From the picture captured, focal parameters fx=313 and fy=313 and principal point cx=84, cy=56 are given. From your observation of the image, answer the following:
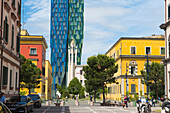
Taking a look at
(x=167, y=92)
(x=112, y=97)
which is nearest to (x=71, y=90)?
(x=112, y=97)

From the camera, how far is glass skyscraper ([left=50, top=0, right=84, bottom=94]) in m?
177

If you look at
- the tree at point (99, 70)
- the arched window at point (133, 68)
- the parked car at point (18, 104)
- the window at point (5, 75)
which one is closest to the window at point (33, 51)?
the tree at point (99, 70)

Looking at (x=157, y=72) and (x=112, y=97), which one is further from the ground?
(x=157, y=72)

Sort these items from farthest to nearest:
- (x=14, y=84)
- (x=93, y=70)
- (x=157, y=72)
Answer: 1. (x=157, y=72)
2. (x=93, y=70)
3. (x=14, y=84)

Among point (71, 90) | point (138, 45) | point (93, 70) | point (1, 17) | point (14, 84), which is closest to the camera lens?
point (1, 17)

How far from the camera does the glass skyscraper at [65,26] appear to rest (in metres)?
177

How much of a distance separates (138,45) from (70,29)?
4321 inches

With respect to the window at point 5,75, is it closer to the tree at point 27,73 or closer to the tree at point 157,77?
the tree at point 27,73

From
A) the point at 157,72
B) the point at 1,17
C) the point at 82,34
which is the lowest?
the point at 157,72

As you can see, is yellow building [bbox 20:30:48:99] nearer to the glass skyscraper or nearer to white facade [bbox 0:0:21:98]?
white facade [bbox 0:0:21:98]

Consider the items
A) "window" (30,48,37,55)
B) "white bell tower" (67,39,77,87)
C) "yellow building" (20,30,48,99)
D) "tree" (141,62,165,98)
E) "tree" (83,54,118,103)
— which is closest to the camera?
"tree" (83,54,118,103)

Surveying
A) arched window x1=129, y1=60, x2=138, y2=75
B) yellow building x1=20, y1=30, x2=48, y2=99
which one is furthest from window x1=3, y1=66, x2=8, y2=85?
arched window x1=129, y1=60, x2=138, y2=75

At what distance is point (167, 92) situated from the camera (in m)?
37.0

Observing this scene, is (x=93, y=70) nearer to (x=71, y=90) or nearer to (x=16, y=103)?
(x=16, y=103)
